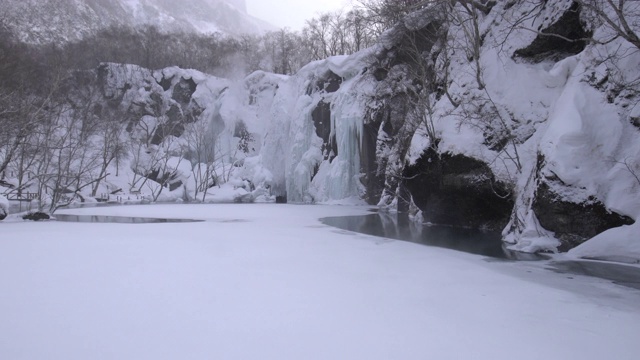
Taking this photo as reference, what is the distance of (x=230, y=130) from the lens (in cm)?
3634

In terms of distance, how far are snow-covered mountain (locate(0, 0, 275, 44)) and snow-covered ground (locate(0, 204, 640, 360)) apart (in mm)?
23827

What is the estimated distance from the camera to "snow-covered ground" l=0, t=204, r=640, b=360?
2.42 m

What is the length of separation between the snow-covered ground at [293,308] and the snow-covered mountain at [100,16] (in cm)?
2383

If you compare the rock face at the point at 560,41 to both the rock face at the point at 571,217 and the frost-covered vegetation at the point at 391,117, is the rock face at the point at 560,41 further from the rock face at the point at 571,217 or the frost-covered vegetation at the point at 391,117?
the rock face at the point at 571,217

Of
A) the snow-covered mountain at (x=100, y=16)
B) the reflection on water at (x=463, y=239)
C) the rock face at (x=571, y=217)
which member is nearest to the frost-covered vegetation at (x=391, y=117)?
the rock face at (x=571, y=217)

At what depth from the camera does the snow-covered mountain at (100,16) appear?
1789 inches

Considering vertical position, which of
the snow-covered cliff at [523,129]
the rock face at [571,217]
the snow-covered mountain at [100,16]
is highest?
the snow-covered mountain at [100,16]

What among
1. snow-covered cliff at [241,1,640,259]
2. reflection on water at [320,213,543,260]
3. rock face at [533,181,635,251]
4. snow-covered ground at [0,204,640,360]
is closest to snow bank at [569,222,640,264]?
snow-covered cliff at [241,1,640,259]

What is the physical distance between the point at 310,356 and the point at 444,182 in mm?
9486

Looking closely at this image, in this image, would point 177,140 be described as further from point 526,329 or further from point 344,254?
point 526,329

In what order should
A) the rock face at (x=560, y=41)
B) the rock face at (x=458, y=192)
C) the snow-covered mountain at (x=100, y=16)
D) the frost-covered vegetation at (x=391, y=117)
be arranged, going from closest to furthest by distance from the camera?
the frost-covered vegetation at (x=391, y=117) < the rock face at (x=560, y=41) < the rock face at (x=458, y=192) < the snow-covered mountain at (x=100, y=16)

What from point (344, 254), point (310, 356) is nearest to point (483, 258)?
point (344, 254)

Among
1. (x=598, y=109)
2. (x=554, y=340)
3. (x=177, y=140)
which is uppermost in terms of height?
(x=177, y=140)

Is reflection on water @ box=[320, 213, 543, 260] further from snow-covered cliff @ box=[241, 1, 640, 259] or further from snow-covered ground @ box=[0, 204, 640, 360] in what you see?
snow-covered ground @ box=[0, 204, 640, 360]
